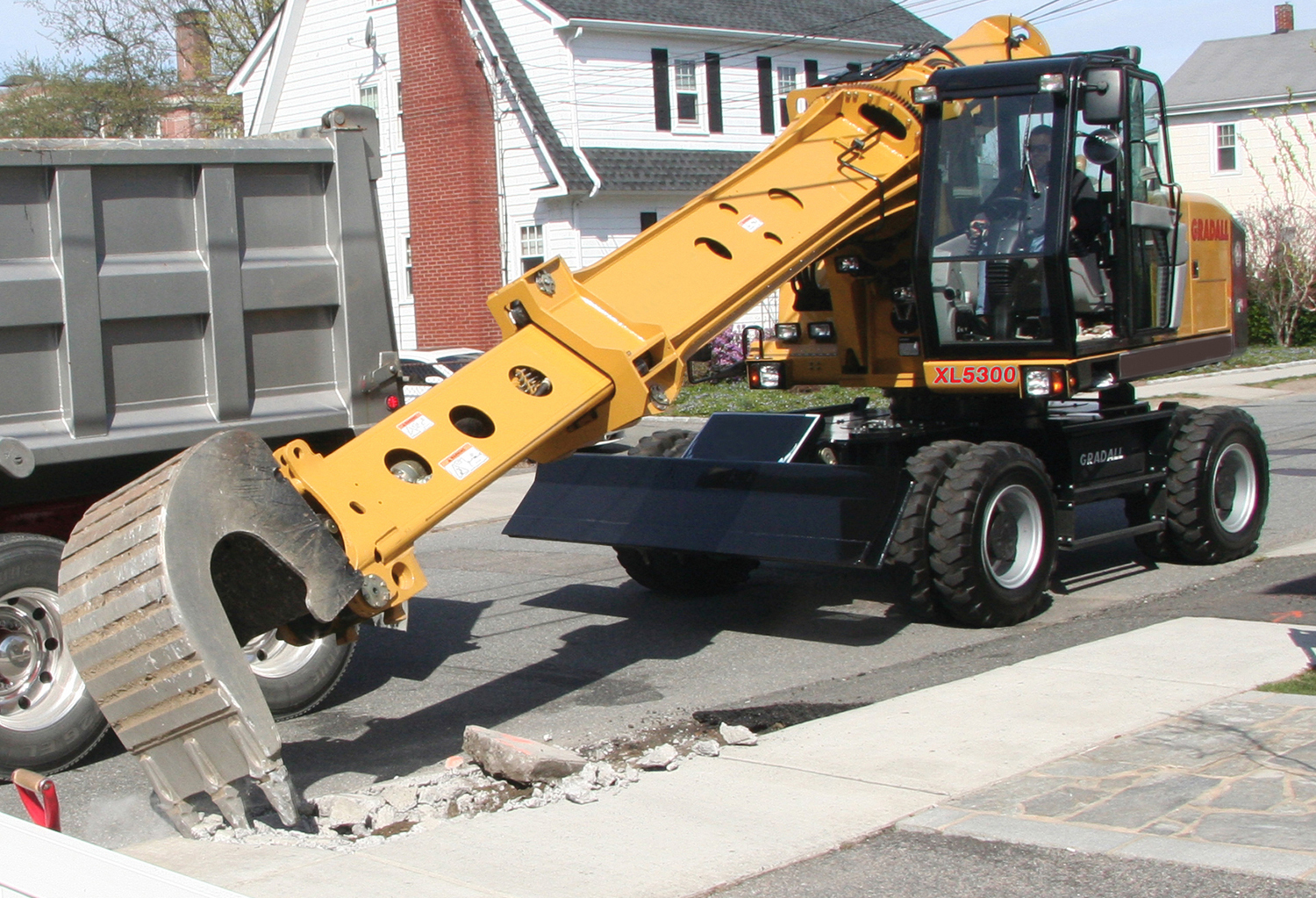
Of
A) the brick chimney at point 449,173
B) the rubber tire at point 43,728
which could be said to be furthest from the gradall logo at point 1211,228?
the brick chimney at point 449,173

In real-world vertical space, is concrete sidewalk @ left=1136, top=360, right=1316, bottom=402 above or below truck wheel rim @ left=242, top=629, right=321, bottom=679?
above

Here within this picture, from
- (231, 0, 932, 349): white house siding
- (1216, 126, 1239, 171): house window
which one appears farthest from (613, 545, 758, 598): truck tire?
(1216, 126, 1239, 171): house window

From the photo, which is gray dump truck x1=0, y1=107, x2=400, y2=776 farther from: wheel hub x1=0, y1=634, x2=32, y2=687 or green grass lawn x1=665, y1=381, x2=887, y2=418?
A: green grass lawn x1=665, y1=381, x2=887, y2=418

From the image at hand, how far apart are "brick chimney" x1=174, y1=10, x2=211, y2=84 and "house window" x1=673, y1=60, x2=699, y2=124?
59.7 ft

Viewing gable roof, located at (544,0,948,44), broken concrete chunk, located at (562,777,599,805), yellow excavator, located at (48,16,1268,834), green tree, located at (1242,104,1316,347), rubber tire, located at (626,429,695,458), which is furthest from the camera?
green tree, located at (1242,104,1316,347)

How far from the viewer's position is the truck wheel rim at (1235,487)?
34.4 ft

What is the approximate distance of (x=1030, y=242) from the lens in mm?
8969

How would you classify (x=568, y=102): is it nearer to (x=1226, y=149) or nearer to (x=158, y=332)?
(x=158, y=332)

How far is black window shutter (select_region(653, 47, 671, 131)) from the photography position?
94.7 ft

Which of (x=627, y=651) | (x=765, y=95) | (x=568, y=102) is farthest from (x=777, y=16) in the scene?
(x=627, y=651)

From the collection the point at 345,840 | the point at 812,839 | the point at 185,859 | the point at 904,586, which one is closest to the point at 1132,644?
the point at 904,586

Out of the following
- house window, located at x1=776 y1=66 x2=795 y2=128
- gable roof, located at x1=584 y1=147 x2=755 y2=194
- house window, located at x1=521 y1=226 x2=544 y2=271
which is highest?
house window, located at x1=776 y1=66 x2=795 y2=128

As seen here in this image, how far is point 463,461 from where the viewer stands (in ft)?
20.1

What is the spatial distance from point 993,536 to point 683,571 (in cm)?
231
